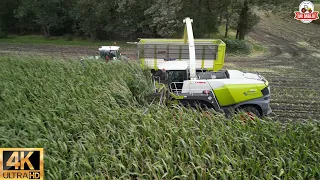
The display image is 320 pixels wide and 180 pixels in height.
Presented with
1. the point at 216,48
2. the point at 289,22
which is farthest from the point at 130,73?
the point at 289,22

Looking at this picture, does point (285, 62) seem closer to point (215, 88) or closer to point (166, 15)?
point (166, 15)

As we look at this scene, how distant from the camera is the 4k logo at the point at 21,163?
185 inches

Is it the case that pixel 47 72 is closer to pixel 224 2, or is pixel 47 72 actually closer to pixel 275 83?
pixel 275 83

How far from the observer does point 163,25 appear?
18.7m

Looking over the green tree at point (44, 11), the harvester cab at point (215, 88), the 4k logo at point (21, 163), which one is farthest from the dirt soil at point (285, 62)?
the 4k logo at point (21, 163)

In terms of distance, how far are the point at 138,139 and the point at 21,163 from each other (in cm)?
220

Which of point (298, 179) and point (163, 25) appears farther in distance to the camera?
point (163, 25)

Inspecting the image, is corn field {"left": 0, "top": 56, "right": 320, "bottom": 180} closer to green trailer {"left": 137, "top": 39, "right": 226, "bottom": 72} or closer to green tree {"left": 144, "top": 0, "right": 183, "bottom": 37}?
green trailer {"left": 137, "top": 39, "right": 226, "bottom": 72}

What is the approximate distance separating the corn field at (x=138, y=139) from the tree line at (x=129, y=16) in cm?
1194

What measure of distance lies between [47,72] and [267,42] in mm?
19669

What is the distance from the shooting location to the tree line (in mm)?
18250

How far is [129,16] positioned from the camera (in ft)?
67.9

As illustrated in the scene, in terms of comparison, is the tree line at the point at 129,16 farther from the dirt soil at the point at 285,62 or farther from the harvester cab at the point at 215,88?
the harvester cab at the point at 215,88

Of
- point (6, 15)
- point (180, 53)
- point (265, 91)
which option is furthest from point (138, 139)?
point (6, 15)
